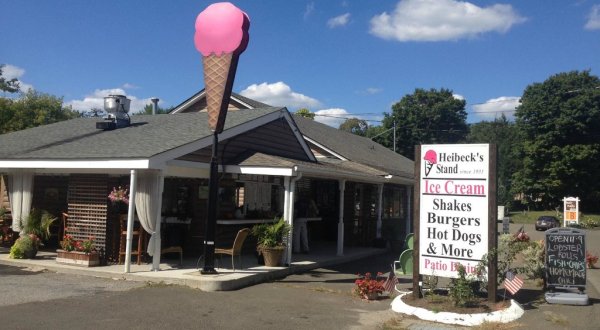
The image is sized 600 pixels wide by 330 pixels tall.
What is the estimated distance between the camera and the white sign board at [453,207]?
27.8ft

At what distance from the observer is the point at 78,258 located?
446 inches

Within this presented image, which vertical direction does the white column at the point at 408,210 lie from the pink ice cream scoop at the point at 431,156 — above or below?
below

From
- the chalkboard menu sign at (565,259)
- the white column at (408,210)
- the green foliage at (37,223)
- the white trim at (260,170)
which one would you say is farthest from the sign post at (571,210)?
the green foliage at (37,223)

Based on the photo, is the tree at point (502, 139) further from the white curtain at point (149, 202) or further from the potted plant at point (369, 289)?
the white curtain at point (149, 202)

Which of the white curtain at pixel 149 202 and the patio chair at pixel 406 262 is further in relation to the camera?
the white curtain at pixel 149 202

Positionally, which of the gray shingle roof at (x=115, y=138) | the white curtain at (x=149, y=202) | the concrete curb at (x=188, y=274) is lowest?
the concrete curb at (x=188, y=274)

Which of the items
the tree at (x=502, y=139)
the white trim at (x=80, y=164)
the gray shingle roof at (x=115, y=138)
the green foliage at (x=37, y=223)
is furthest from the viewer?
the tree at (x=502, y=139)

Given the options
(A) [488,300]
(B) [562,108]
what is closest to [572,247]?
(A) [488,300]

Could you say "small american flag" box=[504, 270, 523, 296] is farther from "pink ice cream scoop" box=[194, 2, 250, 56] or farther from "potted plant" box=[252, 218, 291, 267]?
"pink ice cream scoop" box=[194, 2, 250, 56]

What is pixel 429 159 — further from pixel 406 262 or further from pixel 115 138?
pixel 115 138

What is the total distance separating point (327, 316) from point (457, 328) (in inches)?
74.8

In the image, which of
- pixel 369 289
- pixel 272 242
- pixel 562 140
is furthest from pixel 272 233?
pixel 562 140

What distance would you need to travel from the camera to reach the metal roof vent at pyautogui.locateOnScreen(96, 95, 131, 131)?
49.7 ft

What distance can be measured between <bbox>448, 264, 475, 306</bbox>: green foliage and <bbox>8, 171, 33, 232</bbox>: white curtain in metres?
10.2
